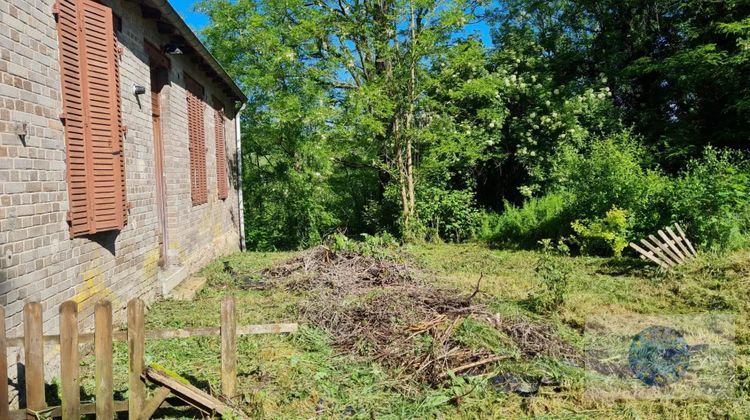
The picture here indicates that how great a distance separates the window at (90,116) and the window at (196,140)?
376cm

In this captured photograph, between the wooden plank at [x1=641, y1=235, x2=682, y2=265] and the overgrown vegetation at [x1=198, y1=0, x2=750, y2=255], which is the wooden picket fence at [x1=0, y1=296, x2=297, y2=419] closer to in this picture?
the wooden plank at [x1=641, y1=235, x2=682, y2=265]

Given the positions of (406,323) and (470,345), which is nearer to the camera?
(470,345)

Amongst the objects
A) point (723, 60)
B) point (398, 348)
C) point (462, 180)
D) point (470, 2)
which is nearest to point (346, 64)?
point (470, 2)

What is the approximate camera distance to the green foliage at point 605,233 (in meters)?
9.77

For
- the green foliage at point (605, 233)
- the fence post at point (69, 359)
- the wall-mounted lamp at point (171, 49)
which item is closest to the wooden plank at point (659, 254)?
the green foliage at point (605, 233)

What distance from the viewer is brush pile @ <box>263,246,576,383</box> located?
4.39 metres

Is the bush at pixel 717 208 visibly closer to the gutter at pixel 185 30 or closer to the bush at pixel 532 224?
the bush at pixel 532 224

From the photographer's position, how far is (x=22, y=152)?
377 cm

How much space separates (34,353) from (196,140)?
7038 mm

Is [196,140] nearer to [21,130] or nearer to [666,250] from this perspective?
[21,130]

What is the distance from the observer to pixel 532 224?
489 inches

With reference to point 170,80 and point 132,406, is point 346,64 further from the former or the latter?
point 132,406

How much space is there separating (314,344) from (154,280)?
2.97 meters

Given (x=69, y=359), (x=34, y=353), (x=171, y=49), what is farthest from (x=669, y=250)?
(x=34, y=353)
